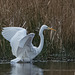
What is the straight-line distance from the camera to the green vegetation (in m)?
12.2

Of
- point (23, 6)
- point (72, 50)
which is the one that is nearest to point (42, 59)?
point (72, 50)

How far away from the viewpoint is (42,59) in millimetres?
11844

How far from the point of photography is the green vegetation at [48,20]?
1224cm

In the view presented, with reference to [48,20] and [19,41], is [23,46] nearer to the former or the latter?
[19,41]

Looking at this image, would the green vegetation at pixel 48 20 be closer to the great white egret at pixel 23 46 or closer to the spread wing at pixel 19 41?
the great white egret at pixel 23 46

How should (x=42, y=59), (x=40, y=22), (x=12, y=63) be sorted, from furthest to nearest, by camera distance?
(x=40, y=22) → (x=42, y=59) → (x=12, y=63)

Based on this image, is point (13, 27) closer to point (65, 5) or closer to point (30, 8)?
point (30, 8)

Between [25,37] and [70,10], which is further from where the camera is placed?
[70,10]

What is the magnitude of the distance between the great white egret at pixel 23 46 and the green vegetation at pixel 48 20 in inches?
11.0

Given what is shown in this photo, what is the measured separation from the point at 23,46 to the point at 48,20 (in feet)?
5.90

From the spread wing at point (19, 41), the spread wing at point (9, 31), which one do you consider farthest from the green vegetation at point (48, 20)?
the spread wing at point (19, 41)

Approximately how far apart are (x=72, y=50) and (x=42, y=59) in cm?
114

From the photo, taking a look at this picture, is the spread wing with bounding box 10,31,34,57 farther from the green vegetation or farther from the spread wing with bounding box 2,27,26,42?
the green vegetation

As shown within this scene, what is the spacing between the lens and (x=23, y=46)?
1136 centimetres
